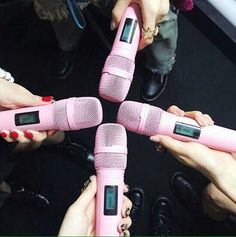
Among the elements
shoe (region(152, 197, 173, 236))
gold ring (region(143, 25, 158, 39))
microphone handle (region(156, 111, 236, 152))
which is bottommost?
shoe (region(152, 197, 173, 236))

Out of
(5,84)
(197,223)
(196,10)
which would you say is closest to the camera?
(5,84)

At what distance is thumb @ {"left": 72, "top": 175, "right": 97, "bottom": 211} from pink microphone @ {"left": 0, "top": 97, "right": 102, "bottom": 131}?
168mm

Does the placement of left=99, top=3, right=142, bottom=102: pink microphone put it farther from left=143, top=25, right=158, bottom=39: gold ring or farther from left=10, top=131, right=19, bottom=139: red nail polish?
left=10, top=131, right=19, bottom=139: red nail polish

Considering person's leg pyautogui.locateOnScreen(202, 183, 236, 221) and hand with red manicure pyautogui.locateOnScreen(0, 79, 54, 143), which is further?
person's leg pyautogui.locateOnScreen(202, 183, 236, 221)

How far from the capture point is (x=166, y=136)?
1.17 meters

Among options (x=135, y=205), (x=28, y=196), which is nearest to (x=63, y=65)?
(x=28, y=196)

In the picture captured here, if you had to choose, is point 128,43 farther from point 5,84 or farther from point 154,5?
point 5,84

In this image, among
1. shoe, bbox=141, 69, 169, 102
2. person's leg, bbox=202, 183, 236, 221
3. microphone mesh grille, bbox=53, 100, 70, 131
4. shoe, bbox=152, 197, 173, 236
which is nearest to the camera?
microphone mesh grille, bbox=53, 100, 70, 131

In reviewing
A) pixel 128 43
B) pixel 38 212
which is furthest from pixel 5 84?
pixel 38 212

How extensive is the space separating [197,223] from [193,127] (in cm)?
Result: 64

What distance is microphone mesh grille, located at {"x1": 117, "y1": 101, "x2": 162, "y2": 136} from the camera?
3.75ft

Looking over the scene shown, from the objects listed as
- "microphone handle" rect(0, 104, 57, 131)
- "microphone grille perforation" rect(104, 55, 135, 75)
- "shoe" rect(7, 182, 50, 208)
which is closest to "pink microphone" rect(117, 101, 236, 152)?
"microphone grille perforation" rect(104, 55, 135, 75)

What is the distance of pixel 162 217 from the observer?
1626mm

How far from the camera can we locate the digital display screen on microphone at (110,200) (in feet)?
3.54
